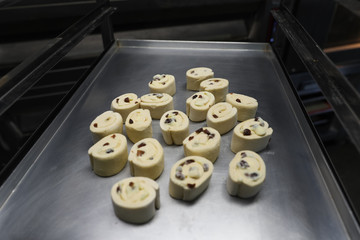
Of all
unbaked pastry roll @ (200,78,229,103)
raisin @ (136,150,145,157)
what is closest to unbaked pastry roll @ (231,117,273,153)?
unbaked pastry roll @ (200,78,229,103)

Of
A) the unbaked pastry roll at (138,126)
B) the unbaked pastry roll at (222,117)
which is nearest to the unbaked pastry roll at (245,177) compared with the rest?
the unbaked pastry roll at (222,117)

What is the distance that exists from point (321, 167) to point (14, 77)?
5.53 feet

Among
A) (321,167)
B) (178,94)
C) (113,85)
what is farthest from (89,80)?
(321,167)

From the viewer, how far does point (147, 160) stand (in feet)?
4.73

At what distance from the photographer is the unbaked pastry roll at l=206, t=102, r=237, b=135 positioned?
1.70 m

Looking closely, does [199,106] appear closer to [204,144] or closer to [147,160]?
[204,144]

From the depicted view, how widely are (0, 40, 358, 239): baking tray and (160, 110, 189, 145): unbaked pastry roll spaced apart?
0.06 m

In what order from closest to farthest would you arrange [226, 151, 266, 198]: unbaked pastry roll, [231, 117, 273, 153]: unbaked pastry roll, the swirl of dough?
[226, 151, 266, 198]: unbaked pastry roll
the swirl of dough
[231, 117, 273, 153]: unbaked pastry roll

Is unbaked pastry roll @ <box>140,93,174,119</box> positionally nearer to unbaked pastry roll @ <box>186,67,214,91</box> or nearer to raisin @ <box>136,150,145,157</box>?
unbaked pastry roll @ <box>186,67,214,91</box>

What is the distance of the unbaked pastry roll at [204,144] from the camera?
1.49 m

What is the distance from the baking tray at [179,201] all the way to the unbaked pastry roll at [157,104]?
0.07 m

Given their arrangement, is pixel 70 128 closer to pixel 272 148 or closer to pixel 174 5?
pixel 272 148

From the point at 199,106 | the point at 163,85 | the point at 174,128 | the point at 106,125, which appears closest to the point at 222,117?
the point at 199,106

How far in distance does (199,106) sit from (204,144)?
376mm
